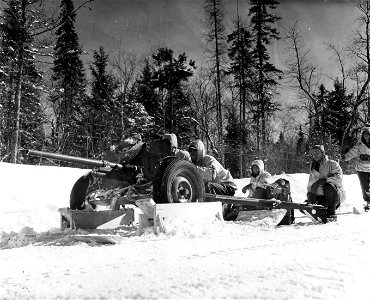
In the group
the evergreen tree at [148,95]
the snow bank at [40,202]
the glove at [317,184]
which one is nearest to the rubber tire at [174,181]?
the snow bank at [40,202]

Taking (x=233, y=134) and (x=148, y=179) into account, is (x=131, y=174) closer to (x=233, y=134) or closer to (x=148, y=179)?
(x=148, y=179)

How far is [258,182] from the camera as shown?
796 centimetres

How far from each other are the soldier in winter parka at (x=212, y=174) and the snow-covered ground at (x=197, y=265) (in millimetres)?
1817

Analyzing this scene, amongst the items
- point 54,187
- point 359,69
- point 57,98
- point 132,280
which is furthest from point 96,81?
point 132,280

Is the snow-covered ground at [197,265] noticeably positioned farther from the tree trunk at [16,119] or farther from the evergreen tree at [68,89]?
the evergreen tree at [68,89]

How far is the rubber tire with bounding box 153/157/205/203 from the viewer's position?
4930mm

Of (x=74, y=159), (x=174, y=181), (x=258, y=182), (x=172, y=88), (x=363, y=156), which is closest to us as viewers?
(x=174, y=181)

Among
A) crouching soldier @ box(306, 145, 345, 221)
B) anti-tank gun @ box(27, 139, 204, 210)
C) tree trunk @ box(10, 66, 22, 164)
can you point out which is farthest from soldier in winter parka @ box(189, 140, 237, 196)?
tree trunk @ box(10, 66, 22, 164)

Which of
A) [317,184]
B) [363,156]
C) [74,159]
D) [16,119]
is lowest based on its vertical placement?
[317,184]

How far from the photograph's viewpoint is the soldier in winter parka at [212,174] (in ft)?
22.7

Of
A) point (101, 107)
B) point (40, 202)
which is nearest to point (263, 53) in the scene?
point (101, 107)

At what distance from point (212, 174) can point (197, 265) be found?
13.4ft

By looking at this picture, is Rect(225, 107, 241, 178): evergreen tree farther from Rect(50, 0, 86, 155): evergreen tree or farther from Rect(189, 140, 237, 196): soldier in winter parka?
Rect(189, 140, 237, 196): soldier in winter parka

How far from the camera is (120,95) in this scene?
3544 centimetres
